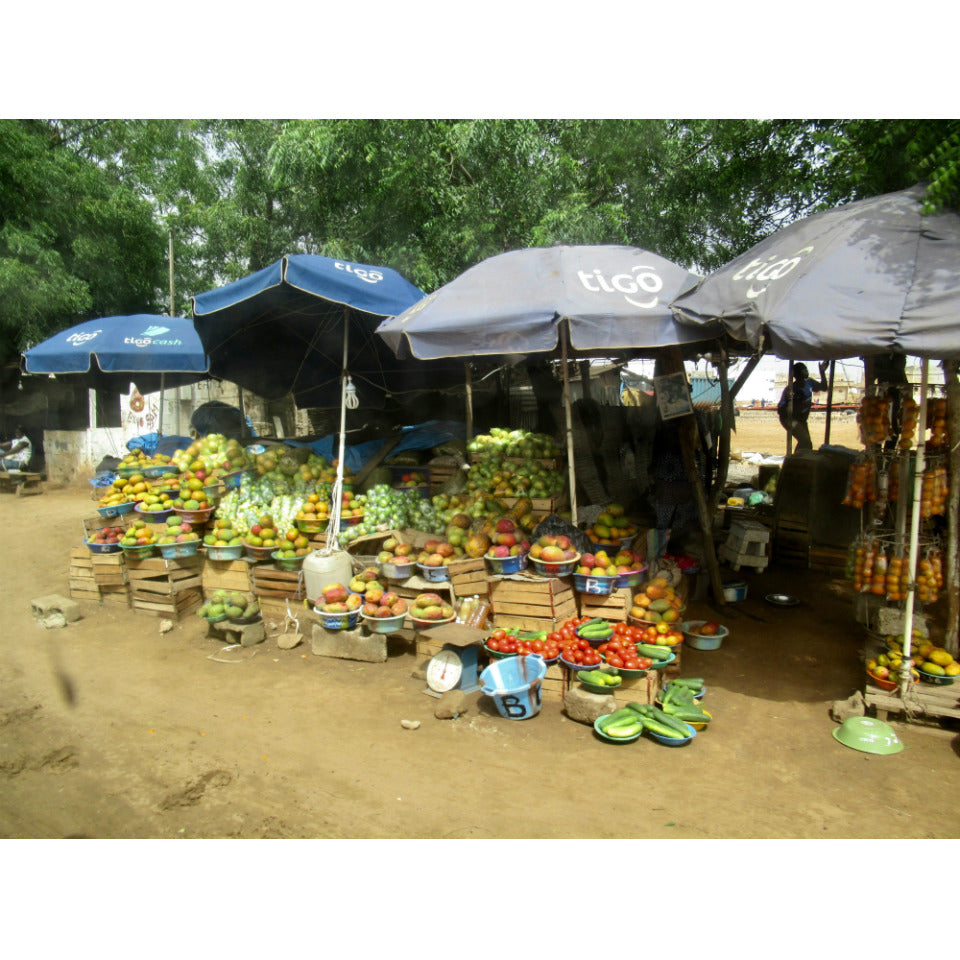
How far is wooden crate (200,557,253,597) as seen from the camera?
7.02 meters

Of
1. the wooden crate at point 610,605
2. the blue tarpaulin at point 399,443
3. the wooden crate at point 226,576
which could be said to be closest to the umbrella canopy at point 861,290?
the wooden crate at point 610,605

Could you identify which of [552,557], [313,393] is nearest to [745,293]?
[552,557]

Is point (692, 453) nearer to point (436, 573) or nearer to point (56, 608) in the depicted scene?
point (436, 573)

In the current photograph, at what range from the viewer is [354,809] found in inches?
146

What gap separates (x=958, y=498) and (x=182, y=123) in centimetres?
1904

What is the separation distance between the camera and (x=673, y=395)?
20.2 feet

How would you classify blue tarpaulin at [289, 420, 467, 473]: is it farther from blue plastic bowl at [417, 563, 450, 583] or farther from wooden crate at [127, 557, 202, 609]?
blue plastic bowl at [417, 563, 450, 583]

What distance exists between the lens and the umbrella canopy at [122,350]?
9297 mm

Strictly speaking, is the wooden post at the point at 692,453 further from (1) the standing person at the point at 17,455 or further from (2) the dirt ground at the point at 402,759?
(1) the standing person at the point at 17,455

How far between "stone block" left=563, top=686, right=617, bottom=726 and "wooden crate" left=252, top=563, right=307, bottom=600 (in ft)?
10.5

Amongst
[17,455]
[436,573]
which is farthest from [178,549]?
[17,455]

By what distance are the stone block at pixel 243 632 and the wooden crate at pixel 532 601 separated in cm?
239

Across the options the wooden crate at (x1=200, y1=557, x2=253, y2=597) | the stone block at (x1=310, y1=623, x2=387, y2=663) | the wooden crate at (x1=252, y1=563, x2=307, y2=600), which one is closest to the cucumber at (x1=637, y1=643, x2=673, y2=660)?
the stone block at (x1=310, y1=623, x2=387, y2=663)

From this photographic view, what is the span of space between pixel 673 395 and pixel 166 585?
223 inches
